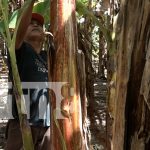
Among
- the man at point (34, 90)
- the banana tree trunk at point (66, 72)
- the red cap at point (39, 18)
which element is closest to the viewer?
the banana tree trunk at point (66, 72)

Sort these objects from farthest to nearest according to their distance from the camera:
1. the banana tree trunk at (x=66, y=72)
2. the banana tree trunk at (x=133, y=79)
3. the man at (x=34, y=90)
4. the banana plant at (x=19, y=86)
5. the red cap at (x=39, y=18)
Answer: the man at (x=34, y=90) < the red cap at (x=39, y=18) < the banana plant at (x=19, y=86) < the banana tree trunk at (x=66, y=72) < the banana tree trunk at (x=133, y=79)

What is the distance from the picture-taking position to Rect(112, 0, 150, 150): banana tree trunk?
745 mm

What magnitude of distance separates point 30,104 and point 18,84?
108 centimetres

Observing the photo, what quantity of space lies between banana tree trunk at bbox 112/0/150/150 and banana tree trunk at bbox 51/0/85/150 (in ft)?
0.86

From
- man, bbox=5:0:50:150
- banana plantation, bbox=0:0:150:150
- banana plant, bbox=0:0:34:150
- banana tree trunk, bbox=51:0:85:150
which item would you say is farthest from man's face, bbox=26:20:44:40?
banana tree trunk, bbox=51:0:85:150

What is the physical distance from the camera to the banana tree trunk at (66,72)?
40.9 inches

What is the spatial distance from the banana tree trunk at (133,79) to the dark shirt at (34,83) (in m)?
1.48

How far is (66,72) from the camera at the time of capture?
1.04 m

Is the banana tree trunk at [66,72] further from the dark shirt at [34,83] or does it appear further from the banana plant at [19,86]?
the dark shirt at [34,83]

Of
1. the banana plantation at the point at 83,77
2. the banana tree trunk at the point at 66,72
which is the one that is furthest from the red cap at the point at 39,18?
the banana tree trunk at the point at 66,72

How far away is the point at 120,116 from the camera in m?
0.78

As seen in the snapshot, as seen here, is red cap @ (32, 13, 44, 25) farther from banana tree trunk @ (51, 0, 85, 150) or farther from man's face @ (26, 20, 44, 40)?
banana tree trunk @ (51, 0, 85, 150)

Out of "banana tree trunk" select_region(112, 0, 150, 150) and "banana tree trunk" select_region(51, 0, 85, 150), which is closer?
"banana tree trunk" select_region(112, 0, 150, 150)

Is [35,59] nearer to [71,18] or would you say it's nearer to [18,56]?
[18,56]
